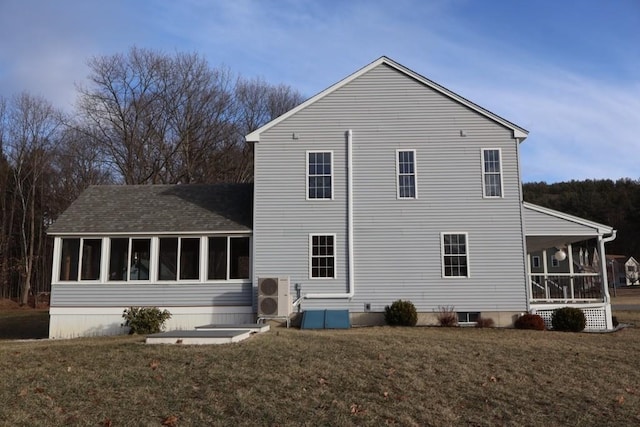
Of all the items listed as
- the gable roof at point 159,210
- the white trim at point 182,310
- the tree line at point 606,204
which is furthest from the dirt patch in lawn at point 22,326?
the tree line at point 606,204

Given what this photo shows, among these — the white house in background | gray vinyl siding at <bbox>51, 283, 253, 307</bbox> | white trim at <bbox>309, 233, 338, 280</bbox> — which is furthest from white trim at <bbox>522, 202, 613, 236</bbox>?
the white house in background

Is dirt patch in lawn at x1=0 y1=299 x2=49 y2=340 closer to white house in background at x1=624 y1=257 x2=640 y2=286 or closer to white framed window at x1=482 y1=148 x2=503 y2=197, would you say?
white framed window at x1=482 y1=148 x2=503 y2=197

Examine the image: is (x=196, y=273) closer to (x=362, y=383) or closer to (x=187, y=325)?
(x=187, y=325)

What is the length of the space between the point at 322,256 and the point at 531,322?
21.6 feet

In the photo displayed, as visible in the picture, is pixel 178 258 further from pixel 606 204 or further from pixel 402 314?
pixel 606 204

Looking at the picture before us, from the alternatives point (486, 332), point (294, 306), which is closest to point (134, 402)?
point (294, 306)

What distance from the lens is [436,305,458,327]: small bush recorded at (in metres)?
16.5

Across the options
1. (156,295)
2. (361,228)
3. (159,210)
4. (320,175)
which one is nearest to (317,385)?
(361,228)

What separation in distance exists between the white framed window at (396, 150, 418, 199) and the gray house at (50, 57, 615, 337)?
3 centimetres

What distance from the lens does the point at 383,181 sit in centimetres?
1747

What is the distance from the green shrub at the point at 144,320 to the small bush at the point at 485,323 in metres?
9.49

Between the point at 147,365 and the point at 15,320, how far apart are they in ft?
62.6

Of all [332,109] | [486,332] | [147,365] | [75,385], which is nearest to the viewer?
[75,385]

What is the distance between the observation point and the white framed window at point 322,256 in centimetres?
1703
